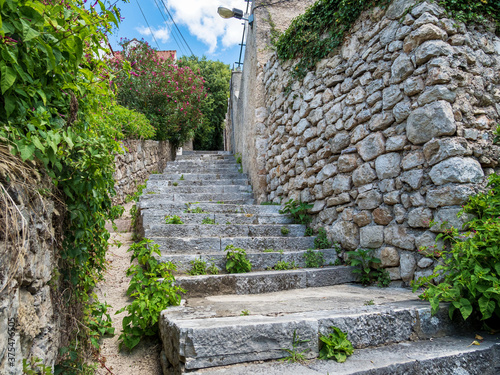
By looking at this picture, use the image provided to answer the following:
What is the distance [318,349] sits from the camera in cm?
172

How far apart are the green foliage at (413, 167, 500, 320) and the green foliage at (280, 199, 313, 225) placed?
1890 mm

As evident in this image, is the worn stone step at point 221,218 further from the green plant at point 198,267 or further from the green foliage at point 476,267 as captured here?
the green foliage at point 476,267

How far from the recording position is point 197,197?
4898 millimetres

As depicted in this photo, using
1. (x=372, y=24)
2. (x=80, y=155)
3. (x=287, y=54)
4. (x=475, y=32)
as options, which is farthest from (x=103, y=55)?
(x=287, y=54)

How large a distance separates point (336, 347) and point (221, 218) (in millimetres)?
2400

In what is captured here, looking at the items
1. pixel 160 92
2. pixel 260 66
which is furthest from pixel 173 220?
pixel 160 92

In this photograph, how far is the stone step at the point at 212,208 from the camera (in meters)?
4.11

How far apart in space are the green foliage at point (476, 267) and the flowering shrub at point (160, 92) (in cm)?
716

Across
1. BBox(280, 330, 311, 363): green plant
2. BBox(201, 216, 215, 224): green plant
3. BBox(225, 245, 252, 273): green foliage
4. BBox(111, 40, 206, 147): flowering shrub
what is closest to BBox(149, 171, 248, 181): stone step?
BBox(201, 216, 215, 224): green plant

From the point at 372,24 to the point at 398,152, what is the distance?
4.35 ft

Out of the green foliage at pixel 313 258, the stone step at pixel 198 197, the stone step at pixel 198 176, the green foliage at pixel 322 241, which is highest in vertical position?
the stone step at pixel 198 176

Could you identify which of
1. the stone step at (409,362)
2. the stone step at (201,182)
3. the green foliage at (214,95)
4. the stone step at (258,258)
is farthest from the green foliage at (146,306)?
the green foliage at (214,95)

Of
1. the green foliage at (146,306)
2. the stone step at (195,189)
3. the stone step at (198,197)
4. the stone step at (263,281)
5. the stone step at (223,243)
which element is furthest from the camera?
the stone step at (195,189)

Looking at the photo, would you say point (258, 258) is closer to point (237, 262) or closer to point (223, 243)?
point (237, 262)
